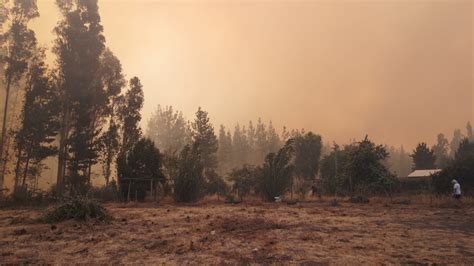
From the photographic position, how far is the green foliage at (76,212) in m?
14.6

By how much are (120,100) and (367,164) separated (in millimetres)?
29060

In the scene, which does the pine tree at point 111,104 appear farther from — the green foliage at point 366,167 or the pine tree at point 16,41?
the green foliage at point 366,167

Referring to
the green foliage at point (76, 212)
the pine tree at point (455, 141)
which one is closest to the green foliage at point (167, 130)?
the green foliage at point (76, 212)

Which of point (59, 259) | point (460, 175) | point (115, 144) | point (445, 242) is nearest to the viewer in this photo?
point (59, 259)

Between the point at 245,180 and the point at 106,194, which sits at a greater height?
the point at 245,180

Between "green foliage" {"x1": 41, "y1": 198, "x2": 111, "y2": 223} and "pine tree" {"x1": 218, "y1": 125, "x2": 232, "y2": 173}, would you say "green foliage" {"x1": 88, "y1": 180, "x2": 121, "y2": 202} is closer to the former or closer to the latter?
"green foliage" {"x1": 41, "y1": 198, "x2": 111, "y2": 223}

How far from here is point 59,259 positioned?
802 centimetres

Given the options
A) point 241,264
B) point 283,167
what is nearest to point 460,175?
point 283,167

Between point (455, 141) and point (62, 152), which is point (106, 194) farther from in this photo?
point (455, 141)

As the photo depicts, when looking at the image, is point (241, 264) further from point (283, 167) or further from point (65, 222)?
point (283, 167)

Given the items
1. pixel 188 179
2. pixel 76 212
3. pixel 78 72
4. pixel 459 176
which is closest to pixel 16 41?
pixel 78 72

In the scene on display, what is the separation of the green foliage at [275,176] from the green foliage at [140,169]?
899 cm

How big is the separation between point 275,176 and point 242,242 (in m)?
20.6

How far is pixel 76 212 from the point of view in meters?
14.7
